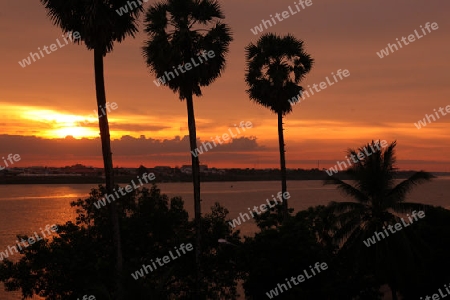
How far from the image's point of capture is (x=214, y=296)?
28516 mm

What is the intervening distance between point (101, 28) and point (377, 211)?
1830 cm

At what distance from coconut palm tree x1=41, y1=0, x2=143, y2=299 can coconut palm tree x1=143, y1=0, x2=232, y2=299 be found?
182 inches

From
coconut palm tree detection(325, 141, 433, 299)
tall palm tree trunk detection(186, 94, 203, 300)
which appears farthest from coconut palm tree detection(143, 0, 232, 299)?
coconut palm tree detection(325, 141, 433, 299)

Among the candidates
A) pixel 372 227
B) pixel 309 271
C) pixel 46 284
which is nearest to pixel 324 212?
pixel 372 227

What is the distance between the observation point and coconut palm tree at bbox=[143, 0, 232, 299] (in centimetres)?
2775

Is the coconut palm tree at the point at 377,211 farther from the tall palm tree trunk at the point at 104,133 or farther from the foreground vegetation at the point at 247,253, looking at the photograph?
the tall palm tree trunk at the point at 104,133

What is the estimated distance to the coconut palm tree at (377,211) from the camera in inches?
1141

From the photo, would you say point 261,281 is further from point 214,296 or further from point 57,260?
point 57,260

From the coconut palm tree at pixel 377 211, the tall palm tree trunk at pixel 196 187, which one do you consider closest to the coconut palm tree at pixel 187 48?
the tall palm tree trunk at pixel 196 187

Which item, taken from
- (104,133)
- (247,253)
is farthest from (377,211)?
(104,133)

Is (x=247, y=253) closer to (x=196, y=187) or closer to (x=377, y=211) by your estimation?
(x=196, y=187)

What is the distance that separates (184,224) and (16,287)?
31.8ft

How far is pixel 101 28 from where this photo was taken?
22094mm

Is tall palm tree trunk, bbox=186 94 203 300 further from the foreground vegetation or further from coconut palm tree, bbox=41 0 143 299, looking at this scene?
coconut palm tree, bbox=41 0 143 299
